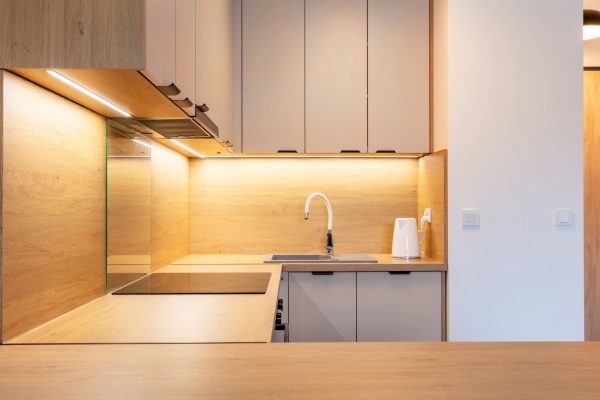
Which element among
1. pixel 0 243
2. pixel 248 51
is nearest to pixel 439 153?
pixel 248 51

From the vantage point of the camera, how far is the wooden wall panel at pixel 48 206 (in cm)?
123

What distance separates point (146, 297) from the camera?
1.77 meters

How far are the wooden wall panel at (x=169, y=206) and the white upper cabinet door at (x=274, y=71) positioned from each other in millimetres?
488

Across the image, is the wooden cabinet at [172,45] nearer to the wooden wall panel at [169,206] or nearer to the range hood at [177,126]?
the range hood at [177,126]

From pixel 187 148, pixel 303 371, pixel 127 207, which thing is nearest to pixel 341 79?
pixel 187 148

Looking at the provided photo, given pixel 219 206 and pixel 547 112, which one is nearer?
pixel 547 112

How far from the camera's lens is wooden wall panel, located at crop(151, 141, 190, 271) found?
98.3 inches

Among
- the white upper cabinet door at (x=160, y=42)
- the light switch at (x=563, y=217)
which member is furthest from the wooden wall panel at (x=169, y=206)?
the light switch at (x=563, y=217)

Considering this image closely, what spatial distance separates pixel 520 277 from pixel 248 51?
2018mm

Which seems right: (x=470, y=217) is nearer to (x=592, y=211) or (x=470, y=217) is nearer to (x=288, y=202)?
(x=288, y=202)

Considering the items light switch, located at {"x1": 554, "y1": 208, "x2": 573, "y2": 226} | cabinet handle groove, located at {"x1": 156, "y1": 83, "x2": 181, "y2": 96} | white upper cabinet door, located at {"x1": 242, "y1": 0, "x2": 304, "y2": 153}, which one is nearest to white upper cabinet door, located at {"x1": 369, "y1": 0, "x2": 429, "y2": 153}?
white upper cabinet door, located at {"x1": 242, "y1": 0, "x2": 304, "y2": 153}

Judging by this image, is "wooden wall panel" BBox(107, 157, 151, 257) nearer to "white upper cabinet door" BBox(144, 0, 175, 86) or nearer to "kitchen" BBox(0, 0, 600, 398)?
"kitchen" BBox(0, 0, 600, 398)

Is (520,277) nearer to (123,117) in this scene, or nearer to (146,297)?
(146,297)

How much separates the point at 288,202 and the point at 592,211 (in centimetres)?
247
